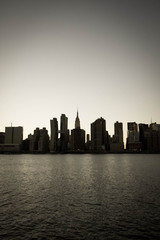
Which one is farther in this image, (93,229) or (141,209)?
(141,209)

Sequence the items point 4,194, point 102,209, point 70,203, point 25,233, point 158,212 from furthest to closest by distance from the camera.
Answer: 1. point 4,194
2. point 70,203
3. point 102,209
4. point 158,212
5. point 25,233

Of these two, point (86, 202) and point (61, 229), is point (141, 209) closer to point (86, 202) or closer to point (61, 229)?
point (86, 202)

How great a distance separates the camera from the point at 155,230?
23469 millimetres

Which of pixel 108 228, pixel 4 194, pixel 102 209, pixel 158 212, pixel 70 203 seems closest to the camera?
pixel 108 228

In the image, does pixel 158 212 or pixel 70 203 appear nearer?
pixel 158 212

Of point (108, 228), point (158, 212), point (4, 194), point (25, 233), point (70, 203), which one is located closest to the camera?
point (25, 233)

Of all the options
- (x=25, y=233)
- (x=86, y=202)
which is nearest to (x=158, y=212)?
(x=86, y=202)

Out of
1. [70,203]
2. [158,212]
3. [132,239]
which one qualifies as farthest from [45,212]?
[158,212]

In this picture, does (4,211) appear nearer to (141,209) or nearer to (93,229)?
(93,229)

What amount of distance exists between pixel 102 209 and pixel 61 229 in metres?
10.0

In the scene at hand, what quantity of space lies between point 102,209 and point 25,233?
1375 centimetres

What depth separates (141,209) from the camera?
31.8 meters

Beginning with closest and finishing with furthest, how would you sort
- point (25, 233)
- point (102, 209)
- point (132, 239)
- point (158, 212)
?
Result: point (132, 239)
point (25, 233)
point (158, 212)
point (102, 209)

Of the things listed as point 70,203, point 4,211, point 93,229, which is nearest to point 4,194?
point 4,211
